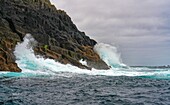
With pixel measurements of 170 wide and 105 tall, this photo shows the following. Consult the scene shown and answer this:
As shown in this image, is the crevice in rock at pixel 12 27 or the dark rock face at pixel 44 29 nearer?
the dark rock face at pixel 44 29

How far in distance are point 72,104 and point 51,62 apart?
47278 mm

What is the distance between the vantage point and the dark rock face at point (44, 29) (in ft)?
249

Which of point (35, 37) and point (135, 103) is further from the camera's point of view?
point (35, 37)

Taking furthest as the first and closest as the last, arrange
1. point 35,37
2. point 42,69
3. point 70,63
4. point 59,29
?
point 59,29 < point 35,37 < point 70,63 < point 42,69

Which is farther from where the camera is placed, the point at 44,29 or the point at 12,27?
the point at 44,29

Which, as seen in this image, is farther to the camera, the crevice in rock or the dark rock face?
the crevice in rock

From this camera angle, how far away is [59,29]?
322 ft

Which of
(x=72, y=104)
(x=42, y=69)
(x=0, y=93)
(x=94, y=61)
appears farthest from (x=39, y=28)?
(x=72, y=104)

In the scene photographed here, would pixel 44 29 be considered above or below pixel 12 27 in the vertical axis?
above

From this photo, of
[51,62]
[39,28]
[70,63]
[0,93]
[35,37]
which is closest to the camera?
[0,93]

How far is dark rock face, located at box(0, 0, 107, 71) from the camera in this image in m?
75.9

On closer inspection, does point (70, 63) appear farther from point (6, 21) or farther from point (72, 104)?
point (72, 104)

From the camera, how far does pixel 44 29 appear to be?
9062cm

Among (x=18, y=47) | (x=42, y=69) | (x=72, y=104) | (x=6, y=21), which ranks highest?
(x=6, y=21)
